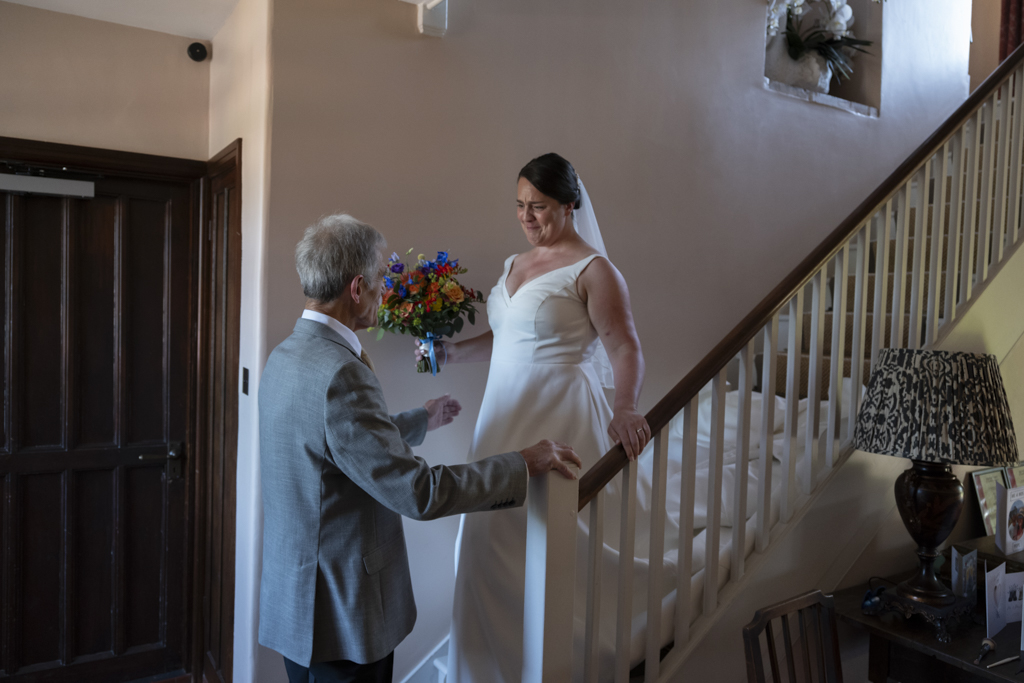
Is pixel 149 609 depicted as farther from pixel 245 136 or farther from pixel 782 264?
pixel 782 264

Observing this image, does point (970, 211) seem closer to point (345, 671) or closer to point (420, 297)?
point (420, 297)

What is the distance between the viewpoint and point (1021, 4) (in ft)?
15.5

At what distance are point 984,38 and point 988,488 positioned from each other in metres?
3.89

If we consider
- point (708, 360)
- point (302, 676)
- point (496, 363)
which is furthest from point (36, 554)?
point (708, 360)

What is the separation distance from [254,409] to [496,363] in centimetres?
89

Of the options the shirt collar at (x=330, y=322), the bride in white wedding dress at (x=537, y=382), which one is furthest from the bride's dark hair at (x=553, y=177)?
the shirt collar at (x=330, y=322)

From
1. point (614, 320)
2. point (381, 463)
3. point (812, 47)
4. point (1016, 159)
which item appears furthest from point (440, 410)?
point (812, 47)

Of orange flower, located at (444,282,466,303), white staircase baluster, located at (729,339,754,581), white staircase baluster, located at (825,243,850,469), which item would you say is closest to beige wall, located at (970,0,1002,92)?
white staircase baluster, located at (825,243,850,469)

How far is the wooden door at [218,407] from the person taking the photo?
2.63 metres

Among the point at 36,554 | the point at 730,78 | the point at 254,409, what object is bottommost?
the point at 36,554

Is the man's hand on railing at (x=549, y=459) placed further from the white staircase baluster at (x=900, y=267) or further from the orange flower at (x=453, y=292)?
the white staircase baluster at (x=900, y=267)

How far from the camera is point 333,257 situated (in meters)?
1.62

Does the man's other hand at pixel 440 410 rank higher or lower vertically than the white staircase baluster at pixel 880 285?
lower

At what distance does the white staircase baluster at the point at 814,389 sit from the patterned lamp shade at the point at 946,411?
0.22m
